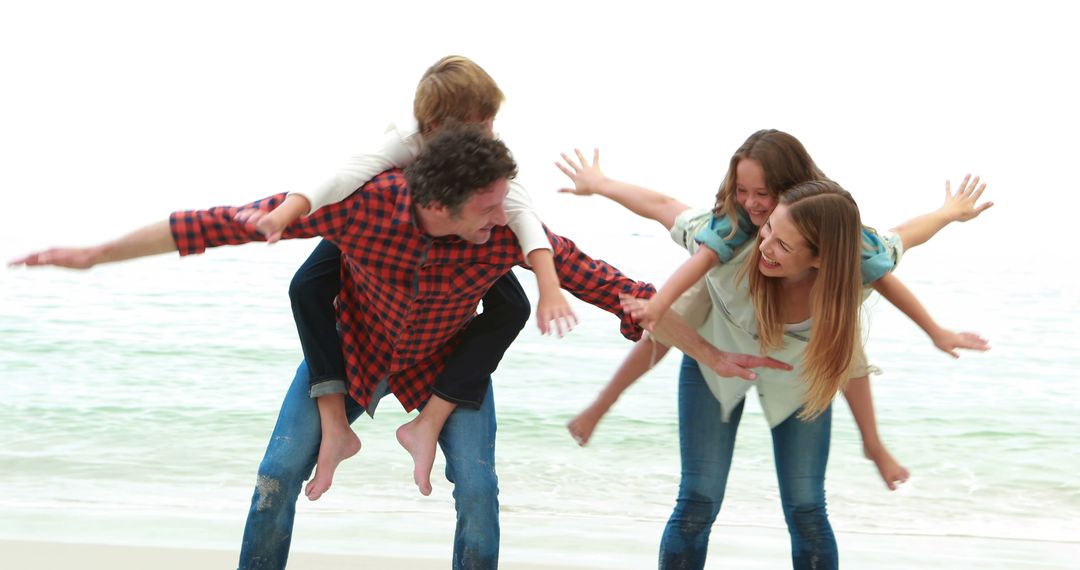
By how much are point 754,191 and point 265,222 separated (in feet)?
4.22

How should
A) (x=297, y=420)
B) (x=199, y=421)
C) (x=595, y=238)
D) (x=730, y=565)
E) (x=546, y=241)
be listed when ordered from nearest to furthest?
(x=546, y=241), (x=297, y=420), (x=730, y=565), (x=199, y=421), (x=595, y=238)

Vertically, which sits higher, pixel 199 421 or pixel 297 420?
pixel 297 420

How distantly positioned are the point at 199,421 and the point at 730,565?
186 inches

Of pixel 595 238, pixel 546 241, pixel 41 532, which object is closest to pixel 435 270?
pixel 546 241

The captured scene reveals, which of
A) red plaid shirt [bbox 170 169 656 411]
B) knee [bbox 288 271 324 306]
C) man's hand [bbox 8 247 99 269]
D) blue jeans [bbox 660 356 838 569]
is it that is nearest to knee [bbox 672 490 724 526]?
blue jeans [bbox 660 356 838 569]

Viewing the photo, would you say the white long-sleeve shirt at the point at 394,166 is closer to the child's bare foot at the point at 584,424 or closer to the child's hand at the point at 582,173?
the child's hand at the point at 582,173

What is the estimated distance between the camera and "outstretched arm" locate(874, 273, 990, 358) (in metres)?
3.00

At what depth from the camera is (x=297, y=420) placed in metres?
3.03

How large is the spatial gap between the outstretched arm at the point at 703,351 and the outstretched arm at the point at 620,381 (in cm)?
27

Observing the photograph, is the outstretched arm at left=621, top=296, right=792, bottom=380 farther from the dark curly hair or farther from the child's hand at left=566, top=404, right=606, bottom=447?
the dark curly hair

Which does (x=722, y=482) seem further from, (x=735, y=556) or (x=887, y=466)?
(x=735, y=556)

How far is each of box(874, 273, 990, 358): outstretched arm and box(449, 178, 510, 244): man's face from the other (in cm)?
106

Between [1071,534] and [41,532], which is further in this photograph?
[1071,534]

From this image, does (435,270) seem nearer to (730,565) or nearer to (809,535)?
(809,535)
